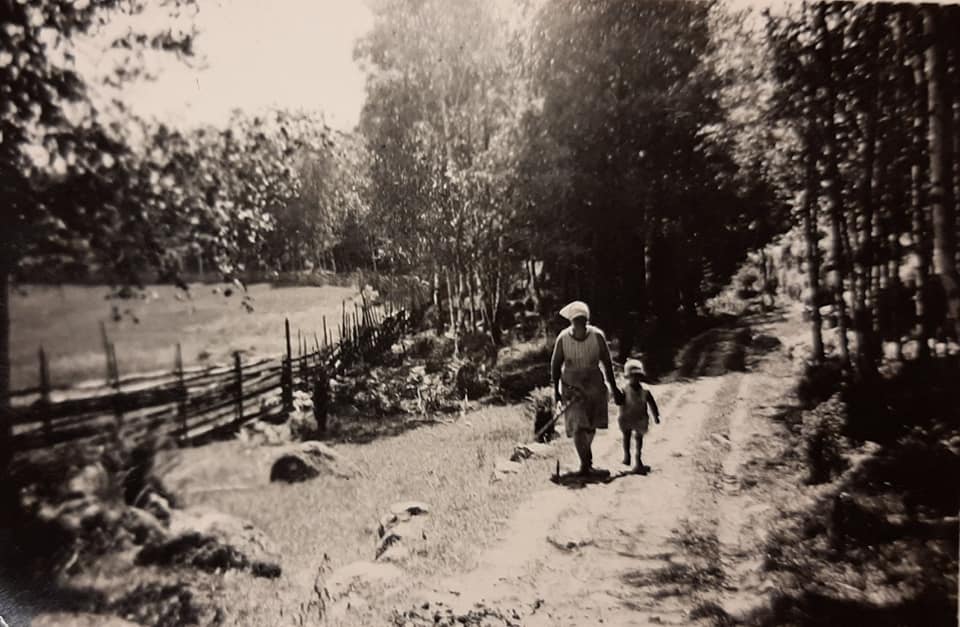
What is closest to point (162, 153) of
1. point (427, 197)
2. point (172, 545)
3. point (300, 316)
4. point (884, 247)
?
point (300, 316)

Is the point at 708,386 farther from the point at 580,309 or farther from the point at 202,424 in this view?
the point at 202,424

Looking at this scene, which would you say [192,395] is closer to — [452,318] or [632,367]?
[452,318]

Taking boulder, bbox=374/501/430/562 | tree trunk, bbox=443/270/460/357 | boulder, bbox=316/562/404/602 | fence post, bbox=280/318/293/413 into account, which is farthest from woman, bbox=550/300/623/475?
fence post, bbox=280/318/293/413

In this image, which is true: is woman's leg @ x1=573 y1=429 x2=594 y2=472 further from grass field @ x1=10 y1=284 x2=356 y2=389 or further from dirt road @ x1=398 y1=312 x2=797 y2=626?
grass field @ x1=10 y1=284 x2=356 y2=389

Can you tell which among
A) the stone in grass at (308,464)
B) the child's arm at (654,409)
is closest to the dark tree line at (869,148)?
the child's arm at (654,409)

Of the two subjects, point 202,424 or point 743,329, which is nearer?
point 202,424

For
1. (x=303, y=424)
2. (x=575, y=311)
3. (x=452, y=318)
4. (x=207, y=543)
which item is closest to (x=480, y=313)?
(x=452, y=318)
